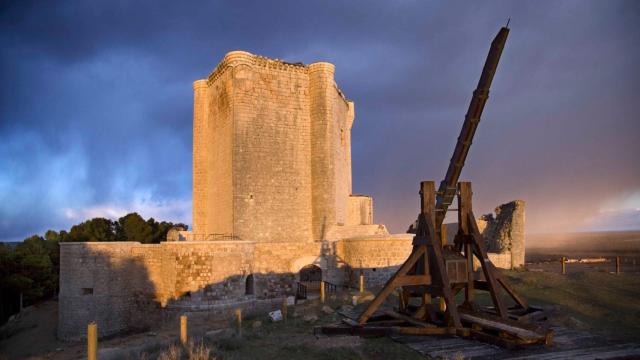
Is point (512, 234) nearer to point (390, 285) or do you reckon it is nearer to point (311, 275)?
point (311, 275)

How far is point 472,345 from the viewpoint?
24.2 ft

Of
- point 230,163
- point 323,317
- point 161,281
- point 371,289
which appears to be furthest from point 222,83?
point 323,317

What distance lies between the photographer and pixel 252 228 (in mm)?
20656

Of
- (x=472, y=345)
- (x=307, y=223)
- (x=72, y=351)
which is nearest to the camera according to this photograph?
(x=472, y=345)

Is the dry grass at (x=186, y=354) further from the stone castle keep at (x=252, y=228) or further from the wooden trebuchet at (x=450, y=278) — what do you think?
the stone castle keep at (x=252, y=228)

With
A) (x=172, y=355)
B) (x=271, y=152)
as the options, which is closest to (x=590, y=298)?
(x=172, y=355)

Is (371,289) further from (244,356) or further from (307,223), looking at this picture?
(244,356)

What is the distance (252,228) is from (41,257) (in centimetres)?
1772

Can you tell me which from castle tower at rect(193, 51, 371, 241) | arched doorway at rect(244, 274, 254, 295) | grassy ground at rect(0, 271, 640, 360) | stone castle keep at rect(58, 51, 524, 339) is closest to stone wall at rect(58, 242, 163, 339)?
stone castle keep at rect(58, 51, 524, 339)

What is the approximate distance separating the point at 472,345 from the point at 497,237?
18.5 m

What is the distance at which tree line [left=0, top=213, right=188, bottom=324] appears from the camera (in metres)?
27.2

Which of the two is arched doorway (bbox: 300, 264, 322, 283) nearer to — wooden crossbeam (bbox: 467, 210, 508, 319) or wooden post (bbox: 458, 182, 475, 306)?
wooden post (bbox: 458, 182, 475, 306)

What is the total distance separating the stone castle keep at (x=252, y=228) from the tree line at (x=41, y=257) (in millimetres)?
10905

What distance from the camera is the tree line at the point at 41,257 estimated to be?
27188 mm
